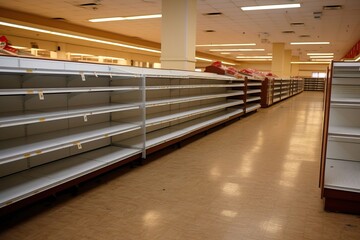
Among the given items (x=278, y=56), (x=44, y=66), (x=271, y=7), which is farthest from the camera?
(x=278, y=56)

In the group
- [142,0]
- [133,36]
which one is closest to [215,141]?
[142,0]

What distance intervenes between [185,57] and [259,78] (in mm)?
5436

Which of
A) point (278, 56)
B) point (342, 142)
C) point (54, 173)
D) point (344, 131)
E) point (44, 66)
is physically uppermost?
point (278, 56)

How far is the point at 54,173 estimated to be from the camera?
307 centimetres

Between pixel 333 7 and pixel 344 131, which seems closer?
pixel 344 131

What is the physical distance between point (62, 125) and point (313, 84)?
30750mm

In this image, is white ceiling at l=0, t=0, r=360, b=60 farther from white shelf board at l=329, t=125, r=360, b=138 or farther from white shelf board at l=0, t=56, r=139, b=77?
white shelf board at l=329, t=125, r=360, b=138

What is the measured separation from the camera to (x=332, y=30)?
1255 centimetres

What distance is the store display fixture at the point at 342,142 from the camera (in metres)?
2.80

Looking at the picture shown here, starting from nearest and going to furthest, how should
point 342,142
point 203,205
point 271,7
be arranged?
point 203,205 < point 342,142 < point 271,7

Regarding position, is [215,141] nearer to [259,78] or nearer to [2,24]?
[259,78]

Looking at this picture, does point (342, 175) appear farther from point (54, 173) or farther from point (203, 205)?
point (54, 173)

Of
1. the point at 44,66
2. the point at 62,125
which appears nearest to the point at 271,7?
the point at 62,125

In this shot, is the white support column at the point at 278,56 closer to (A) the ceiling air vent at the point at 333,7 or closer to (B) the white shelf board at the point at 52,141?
(A) the ceiling air vent at the point at 333,7
